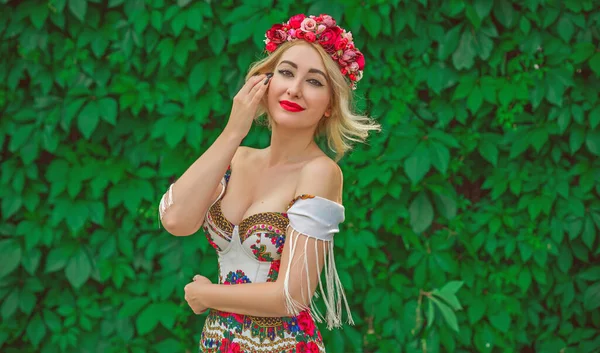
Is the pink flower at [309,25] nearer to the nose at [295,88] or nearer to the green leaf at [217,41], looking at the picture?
the nose at [295,88]

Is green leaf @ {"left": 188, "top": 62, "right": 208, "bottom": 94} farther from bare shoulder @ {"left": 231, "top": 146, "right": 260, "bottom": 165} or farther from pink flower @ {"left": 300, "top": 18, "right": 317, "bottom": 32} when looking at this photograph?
pink flower @ {"left": 300, "top": 18, "right": 317, "bottom": 32}

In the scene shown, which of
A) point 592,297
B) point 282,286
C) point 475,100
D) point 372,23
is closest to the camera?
point 282,286

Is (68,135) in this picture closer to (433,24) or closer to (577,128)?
(433,24)

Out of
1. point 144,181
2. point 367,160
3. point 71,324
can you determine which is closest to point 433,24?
point 367,160

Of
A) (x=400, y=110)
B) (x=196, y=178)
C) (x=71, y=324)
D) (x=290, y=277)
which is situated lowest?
(x=71, y=324)

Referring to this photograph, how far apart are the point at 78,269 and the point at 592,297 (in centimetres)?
257

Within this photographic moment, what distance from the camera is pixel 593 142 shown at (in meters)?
3.44

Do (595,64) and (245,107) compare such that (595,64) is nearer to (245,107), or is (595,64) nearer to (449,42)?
(449,42)

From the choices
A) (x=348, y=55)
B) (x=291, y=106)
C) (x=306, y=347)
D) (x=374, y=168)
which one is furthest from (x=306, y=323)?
(x=374, y=168)

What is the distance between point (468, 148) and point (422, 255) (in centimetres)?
57

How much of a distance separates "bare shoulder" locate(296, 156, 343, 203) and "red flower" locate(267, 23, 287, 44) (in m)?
0.36

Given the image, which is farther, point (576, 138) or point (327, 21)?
point (576, 138)

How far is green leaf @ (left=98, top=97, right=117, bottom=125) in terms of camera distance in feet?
11.2

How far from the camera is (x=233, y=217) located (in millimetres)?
1972
